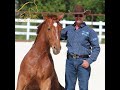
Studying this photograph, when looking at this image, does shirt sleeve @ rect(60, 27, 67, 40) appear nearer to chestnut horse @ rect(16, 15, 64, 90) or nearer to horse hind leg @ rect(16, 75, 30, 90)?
chestnut horse @ rect(16, 15, 64, 90)

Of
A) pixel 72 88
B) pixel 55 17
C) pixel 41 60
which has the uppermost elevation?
pixel 55 17

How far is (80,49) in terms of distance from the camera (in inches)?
183

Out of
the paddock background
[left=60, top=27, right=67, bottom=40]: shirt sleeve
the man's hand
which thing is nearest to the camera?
the man's hand

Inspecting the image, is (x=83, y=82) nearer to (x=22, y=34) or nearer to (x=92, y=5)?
(x=22, y=34)

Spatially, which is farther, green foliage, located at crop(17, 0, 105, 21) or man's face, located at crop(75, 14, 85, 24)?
green foliage, located at crop(17, 0, 105, 21)

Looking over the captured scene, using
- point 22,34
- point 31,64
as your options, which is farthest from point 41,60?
point 22,34

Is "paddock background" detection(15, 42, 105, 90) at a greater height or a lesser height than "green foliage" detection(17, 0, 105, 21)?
lesser

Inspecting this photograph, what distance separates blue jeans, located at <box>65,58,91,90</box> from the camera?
4668mm

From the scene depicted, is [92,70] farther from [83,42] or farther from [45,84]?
[83,42]

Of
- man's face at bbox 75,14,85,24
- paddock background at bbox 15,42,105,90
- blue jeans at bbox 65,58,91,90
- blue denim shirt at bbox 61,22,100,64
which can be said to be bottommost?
paddock background at bbox 15,42,105,90

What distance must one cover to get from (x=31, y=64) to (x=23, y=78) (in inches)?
7.3

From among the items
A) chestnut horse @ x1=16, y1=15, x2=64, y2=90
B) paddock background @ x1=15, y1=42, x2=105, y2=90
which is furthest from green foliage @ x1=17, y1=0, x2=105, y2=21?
chestnut horse @ x1=16, y1=15, x2=64, y2=90

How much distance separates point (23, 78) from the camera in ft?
15.9
